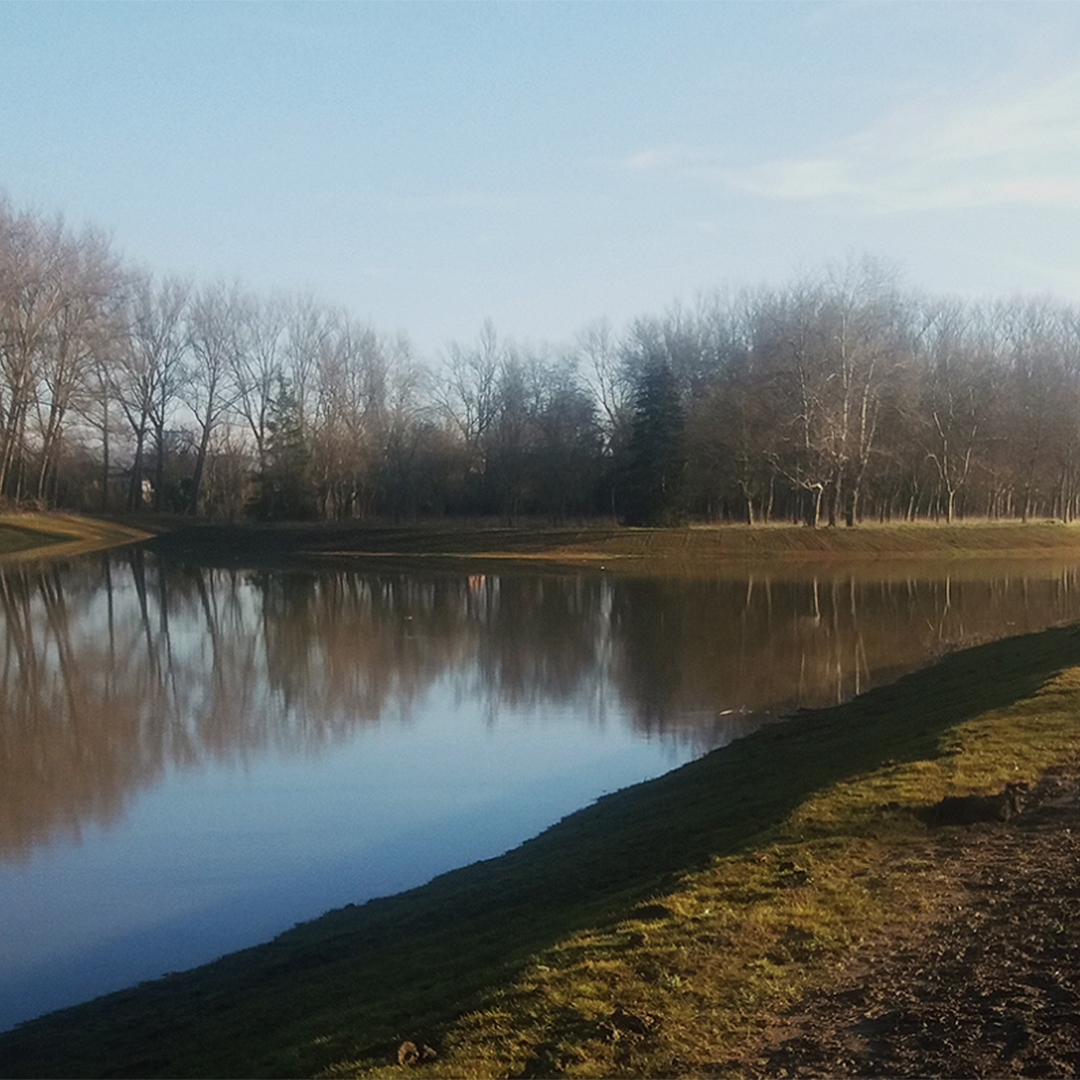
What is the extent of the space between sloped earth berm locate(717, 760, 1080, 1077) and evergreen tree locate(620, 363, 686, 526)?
52907mm

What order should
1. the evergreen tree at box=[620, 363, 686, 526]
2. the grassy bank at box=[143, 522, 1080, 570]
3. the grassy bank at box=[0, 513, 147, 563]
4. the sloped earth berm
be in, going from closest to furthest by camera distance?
the sloped earth berm, the grassy bank at box=[143, 522, 1080, 570], the grassy bank at box=[0, 513, 147, 563], the evergreen tree at box=[620, 363, 686, 526]

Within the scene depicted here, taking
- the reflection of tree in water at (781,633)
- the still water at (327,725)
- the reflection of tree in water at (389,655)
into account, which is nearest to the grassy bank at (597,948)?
the still water at (327,725)

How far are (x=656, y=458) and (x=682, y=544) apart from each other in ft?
25.8

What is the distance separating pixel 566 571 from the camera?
50.3m

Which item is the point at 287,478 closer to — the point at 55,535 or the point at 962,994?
the point at 55,535

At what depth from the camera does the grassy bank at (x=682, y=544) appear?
53812 millimetres

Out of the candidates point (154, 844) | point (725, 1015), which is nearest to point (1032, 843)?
point (725, 1015)

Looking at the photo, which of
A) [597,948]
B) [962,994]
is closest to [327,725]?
[597,948]

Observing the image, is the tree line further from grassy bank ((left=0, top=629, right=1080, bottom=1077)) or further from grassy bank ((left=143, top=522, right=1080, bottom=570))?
grassy bank ((left=0, top=629, right=1080, bottom=1077))

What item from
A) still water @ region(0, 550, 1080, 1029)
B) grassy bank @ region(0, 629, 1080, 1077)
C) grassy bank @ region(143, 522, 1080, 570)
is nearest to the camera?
grassy bank @ region(0, 629, 1080, 1077)

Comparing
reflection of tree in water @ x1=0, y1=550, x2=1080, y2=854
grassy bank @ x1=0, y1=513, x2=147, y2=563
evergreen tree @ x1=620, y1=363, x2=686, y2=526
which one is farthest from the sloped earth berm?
grassy bank @ x1=0, y1=513, x2=147, y2=563

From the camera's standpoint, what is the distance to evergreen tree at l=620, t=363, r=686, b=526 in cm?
6053

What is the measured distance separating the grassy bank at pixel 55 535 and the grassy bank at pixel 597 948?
1988 inches

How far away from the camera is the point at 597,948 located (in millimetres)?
6512
